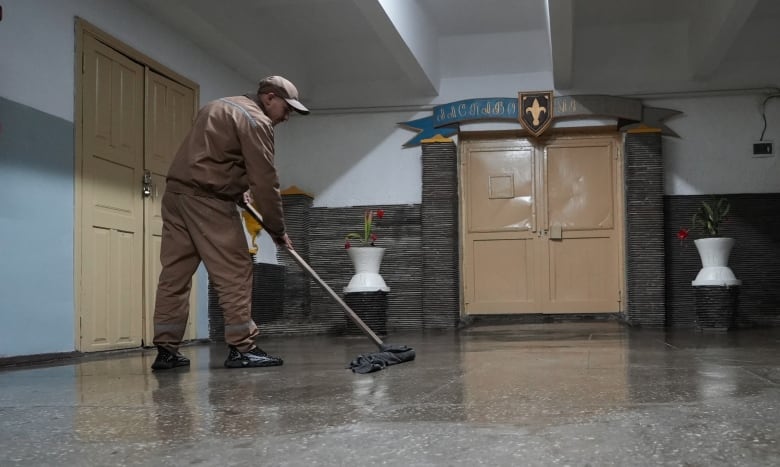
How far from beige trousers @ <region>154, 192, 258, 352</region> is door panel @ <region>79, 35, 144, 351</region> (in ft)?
5.54

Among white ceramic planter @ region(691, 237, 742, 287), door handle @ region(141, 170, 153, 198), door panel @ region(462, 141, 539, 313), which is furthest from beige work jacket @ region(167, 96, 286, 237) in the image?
door panel @ region(462, 141, 539, 313)

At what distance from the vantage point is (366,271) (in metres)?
7.40

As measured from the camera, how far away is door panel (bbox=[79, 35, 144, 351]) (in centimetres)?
523

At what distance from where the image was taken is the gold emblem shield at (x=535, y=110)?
8219 mm

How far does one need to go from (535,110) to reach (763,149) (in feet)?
7.63

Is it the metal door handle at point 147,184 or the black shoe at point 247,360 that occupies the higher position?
the metal door handle at point 147,184

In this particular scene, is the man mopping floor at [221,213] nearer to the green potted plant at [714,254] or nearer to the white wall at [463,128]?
the green potted plant at [714,254]

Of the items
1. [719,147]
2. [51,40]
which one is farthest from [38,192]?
[719,147]

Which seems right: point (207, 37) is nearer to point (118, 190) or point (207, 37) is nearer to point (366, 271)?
point (118, 190)

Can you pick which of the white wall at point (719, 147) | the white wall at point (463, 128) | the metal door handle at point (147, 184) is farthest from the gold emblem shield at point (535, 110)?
→ the metal door handle at point (147, 184)

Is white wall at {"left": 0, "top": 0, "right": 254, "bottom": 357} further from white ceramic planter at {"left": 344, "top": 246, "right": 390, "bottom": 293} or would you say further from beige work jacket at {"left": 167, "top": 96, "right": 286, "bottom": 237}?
white ceramic planter at {"left": 344, "top": 246, "right": 390, "bottom": 293}

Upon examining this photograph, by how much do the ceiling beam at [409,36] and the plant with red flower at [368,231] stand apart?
141 cm

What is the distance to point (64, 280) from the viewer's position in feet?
16.3

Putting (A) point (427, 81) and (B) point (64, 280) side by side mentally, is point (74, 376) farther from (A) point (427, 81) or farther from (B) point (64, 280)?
(A) point (427, 81)
